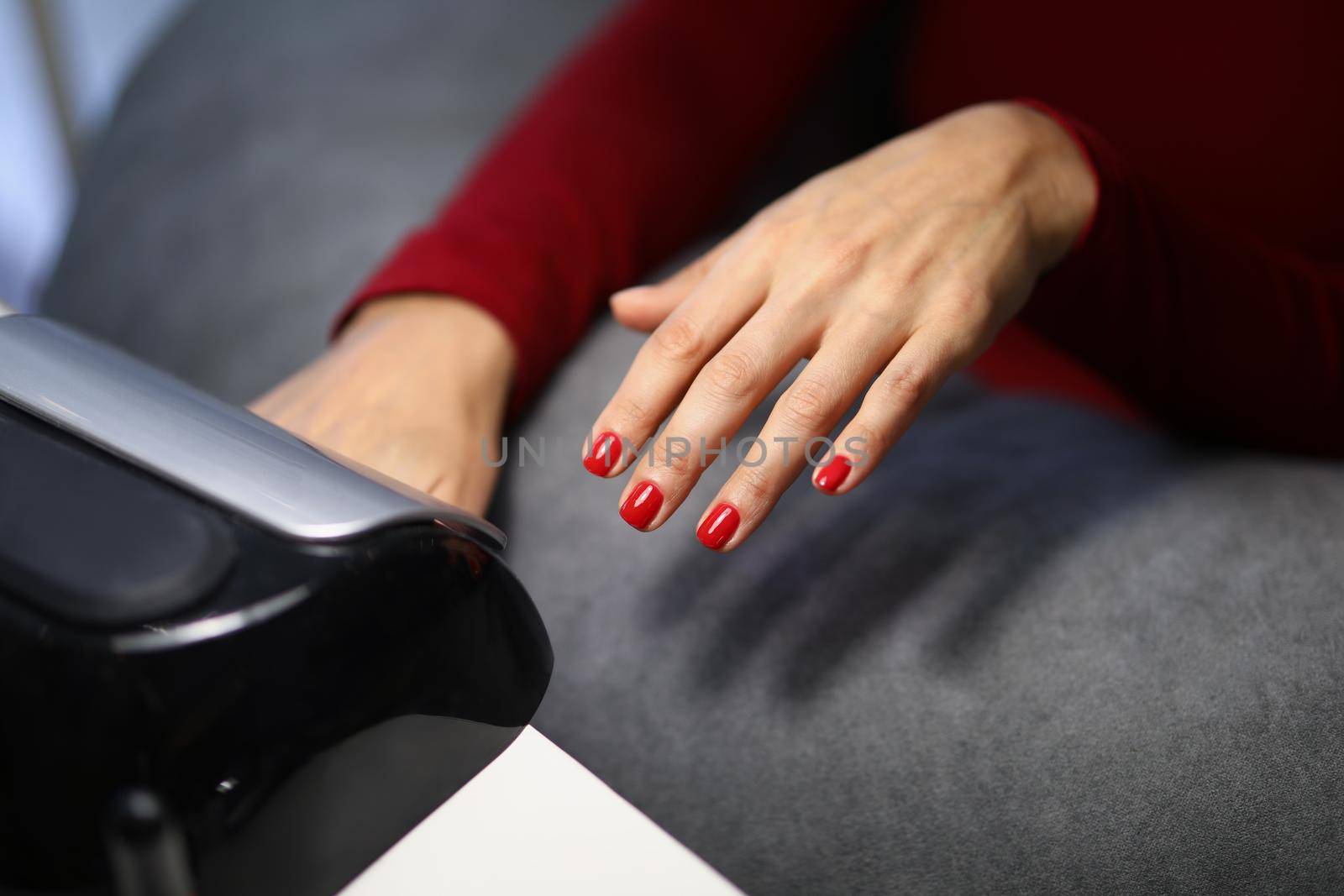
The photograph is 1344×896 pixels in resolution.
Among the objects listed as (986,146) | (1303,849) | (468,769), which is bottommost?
(1303,849)

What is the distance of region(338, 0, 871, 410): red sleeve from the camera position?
2.10ft

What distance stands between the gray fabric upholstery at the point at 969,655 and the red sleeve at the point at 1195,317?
0.04 m

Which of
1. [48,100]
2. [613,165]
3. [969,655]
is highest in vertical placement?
[613,165]

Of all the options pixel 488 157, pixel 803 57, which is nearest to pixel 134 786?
pixel 488 157

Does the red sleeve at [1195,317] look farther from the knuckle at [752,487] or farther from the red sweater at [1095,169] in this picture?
the knuckle at [752,487]

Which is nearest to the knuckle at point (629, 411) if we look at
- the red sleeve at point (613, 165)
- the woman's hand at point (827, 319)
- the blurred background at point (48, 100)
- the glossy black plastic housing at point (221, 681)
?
the woman's hand at point (827, 319)

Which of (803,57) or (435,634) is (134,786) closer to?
(435,634)

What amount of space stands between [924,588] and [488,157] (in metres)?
0.44

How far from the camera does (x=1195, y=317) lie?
566mm

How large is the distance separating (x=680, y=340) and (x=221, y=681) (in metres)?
0.22

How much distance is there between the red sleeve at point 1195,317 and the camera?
52 centimetres

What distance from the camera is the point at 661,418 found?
1.38 ft

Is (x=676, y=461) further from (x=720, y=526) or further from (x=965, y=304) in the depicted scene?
(x=965, y=304)

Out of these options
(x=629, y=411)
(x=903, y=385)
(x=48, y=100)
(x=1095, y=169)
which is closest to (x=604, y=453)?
(x=629, y=411)
